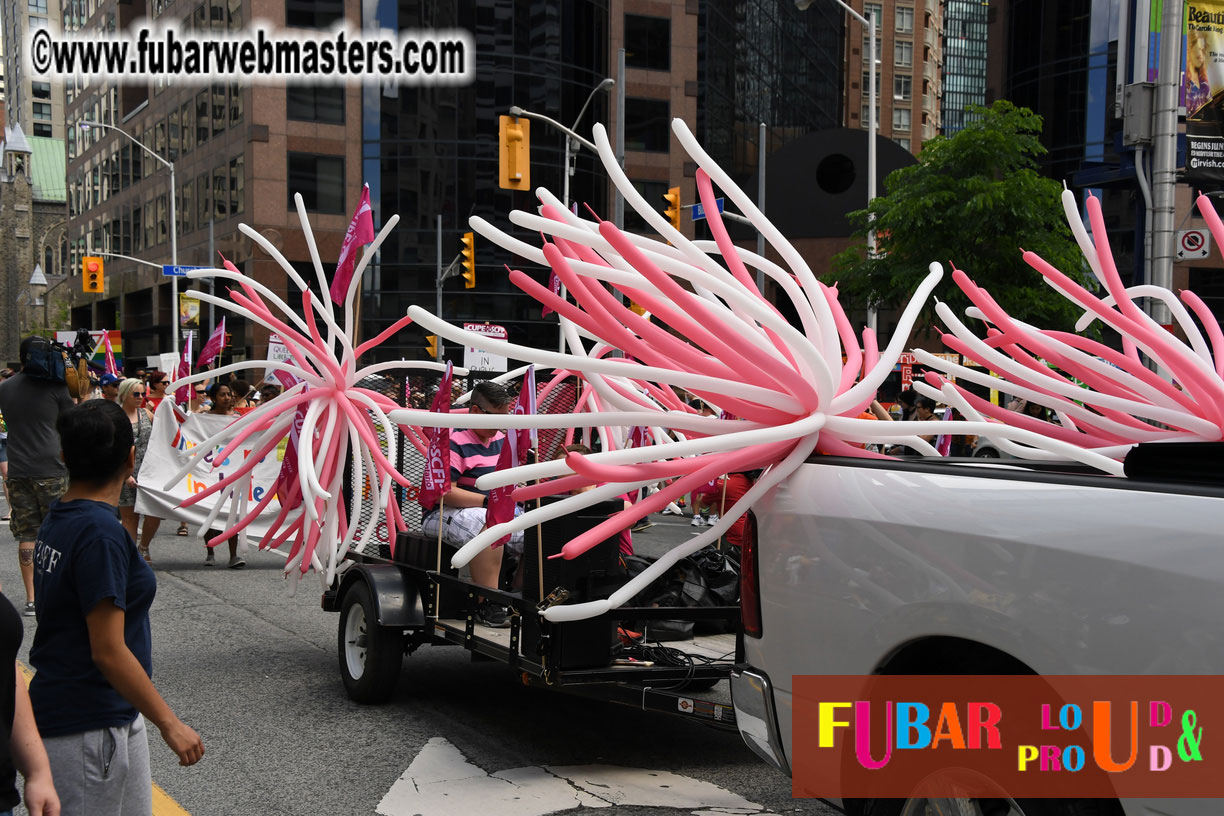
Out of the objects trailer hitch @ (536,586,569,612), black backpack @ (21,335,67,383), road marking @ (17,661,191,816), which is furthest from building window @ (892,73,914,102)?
road marking @ (17,661,191,816)

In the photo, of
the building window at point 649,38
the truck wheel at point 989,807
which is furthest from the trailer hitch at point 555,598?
the building window at point 649,38

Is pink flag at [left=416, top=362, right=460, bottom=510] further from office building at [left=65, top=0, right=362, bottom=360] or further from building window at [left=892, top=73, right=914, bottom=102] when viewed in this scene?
building window at [left=892, top=73, right=914, bottom=102]

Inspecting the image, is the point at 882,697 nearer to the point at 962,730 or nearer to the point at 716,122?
the point at 962,730

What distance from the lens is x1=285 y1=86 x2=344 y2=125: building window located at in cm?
4356

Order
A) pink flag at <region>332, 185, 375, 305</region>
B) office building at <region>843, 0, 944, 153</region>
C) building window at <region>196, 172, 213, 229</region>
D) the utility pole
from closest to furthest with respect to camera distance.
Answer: pink flag at <region>332, 185, 375, 305</region>
the utility pole
building window at <region>196, 172, 213, 229</region>
office building at <region>843, 0, 944, 153</region>

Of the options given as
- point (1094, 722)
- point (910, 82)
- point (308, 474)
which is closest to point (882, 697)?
point (1094, 722)

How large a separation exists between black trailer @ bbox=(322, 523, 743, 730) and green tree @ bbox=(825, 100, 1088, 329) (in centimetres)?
1262

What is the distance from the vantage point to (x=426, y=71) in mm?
43969

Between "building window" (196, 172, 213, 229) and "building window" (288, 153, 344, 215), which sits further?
"building window" (196, 172, 213, 229)

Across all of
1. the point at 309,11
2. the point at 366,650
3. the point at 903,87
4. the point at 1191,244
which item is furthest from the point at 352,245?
the point at 903,87

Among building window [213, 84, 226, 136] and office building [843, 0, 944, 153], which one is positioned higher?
office building [843, 0, 944, 153]

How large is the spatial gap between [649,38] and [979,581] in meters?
47.0

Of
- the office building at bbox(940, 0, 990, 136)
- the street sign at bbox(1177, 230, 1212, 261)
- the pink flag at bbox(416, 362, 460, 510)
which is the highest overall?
the office building at bbox(940, 0, 990, 136)

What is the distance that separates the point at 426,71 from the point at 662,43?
10.1 metres
